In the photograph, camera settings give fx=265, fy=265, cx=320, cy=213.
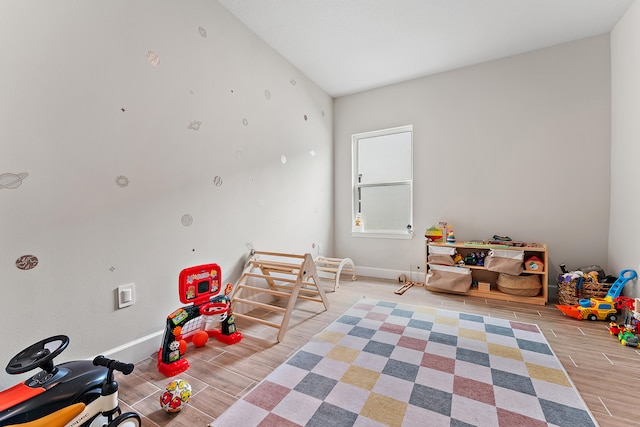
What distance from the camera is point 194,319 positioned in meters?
1.78

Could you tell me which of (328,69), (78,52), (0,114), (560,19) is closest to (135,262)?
(0,114)

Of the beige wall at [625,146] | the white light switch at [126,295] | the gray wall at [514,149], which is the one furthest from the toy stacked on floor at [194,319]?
the beige wall at [625,146]

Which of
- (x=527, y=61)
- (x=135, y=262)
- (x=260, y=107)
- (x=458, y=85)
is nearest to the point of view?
(x=135, y=262)

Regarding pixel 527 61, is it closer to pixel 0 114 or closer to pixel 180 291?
pixel 180 291

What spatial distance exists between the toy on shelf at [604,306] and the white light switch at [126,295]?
340cm

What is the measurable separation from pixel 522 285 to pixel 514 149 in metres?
1.49

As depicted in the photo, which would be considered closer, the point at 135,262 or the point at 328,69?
the point at 135,262

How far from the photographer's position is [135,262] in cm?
169

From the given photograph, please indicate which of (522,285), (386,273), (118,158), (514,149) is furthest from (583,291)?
(118,158)

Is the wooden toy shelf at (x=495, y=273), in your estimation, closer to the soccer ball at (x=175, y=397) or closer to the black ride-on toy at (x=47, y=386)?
the soccer ball at (x=175, y=397)

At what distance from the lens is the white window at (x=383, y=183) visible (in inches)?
143

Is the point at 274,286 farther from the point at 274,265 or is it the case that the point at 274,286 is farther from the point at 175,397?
the point at 175,397

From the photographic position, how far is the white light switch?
1.61 meters

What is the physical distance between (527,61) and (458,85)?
676mm
